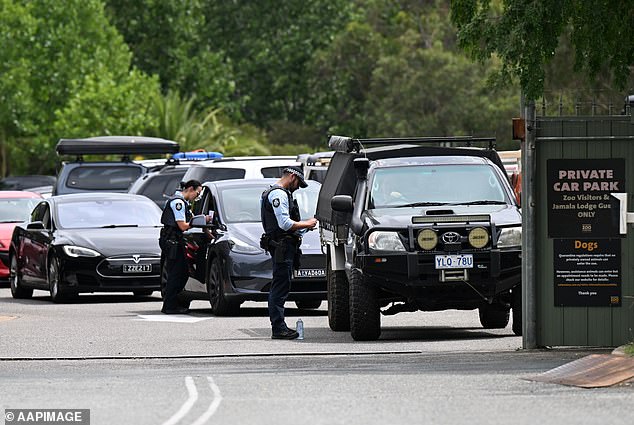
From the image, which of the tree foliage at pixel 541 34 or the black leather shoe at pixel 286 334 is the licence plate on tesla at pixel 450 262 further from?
the tree foliage at pixel 541 34

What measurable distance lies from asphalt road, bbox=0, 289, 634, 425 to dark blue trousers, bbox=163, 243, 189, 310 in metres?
1.15

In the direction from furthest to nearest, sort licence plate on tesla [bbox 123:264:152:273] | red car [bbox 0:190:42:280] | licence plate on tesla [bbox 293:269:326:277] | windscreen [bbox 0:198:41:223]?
1. windscreen [bbox 0:198:41:223]
2. red car [bbox 0:190:42:280]
3. licence plate on tesla [bbox 123:264:152:273]
4. licence plate on tesla [bbox 293:269:326:277]

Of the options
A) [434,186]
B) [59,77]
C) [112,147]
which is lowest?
[112,147]

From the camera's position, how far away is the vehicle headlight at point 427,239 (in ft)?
57.7

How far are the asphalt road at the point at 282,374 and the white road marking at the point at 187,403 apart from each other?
0.05 feet

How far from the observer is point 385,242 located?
57.9 ft

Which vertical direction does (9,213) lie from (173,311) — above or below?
above

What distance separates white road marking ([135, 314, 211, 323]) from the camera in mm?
21500

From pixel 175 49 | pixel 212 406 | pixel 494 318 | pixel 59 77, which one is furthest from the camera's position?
pixel 175 49

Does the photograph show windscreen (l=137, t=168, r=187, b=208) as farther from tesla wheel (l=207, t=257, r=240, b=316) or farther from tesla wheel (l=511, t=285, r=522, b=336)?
tesla wheel (l=511, t=285, r=522, b=336)

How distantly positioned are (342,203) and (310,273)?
3451mm

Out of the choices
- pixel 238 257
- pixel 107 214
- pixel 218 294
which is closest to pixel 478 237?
pixel 238 257

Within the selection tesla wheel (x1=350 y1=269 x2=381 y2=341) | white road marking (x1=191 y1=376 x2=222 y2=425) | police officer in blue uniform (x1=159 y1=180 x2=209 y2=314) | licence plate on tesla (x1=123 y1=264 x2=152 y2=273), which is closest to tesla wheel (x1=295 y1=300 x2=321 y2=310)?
police officer in blue uniform (x1=159 y1=180 x2=209 y2=314)

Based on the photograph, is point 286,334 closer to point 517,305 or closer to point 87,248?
point 517,305
